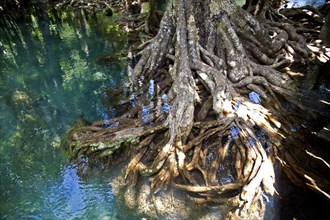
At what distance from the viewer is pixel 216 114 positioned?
4.87 metres

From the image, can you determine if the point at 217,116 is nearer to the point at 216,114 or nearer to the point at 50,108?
the point at 216,114

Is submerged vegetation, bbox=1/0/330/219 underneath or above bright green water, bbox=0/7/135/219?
above

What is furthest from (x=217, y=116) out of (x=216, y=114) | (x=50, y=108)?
(x=50, y=108)

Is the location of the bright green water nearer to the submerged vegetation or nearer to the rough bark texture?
the submerged vegetation

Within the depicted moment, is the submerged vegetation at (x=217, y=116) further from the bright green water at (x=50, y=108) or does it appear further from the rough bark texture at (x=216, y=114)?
the bright green water at (x=50, y=108)

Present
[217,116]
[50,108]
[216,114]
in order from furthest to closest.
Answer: [50,108]
[216,114]
[217,116]

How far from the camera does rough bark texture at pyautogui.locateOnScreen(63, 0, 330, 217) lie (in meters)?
3.95

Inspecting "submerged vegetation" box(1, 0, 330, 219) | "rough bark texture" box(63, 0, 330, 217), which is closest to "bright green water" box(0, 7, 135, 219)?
"submerged vegetation" box(1, 0, 330, 219)

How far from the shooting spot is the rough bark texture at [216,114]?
395cm

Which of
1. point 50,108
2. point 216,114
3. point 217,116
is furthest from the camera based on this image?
point 50,108

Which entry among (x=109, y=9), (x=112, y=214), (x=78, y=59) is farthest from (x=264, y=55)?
(x=109, y=9)

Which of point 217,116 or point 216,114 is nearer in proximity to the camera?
point 217,116

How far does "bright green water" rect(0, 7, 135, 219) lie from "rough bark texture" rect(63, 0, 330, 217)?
0.57 m

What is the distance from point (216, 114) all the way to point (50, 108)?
4025 millimetres
